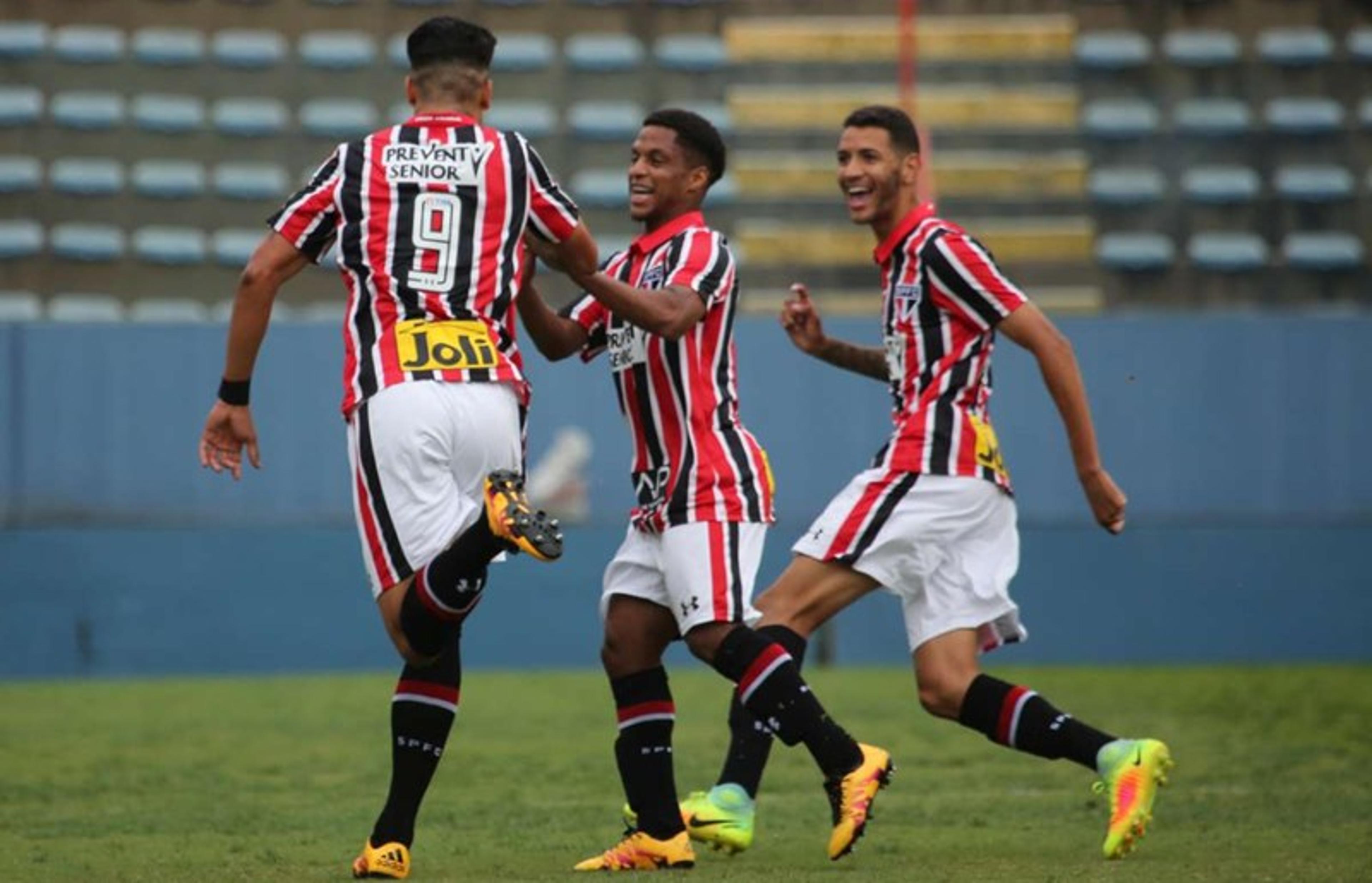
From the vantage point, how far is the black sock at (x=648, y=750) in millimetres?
5887

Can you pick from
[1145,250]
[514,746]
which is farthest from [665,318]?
[1145,250]

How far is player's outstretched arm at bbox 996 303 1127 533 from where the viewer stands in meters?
5.86

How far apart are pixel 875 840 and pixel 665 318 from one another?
1.71m

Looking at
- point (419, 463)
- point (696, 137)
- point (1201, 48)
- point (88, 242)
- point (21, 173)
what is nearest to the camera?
point (419, 463)

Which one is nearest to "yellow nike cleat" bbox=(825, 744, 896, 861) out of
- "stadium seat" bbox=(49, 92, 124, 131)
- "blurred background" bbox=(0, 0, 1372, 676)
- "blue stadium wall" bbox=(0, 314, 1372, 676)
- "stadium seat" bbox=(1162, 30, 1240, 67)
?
"blue stadium wall" bbox=(0, 314, 1372, 676)

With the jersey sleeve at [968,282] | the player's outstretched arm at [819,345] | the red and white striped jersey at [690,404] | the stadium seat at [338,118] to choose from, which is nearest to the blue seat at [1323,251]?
the stadium seat at [338,118]

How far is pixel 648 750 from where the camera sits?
5.95 metres

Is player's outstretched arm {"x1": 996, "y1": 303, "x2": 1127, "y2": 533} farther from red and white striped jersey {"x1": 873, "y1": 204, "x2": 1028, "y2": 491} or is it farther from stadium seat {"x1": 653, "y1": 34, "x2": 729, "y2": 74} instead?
stadium seat {"x1": 653, "y1": 34, "x2": 729, "y2": 74}

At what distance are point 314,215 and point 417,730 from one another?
1271 millimetres

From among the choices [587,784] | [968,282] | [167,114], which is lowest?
[587,784]

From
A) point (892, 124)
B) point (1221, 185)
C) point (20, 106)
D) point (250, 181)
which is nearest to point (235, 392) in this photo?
point (892, 124)

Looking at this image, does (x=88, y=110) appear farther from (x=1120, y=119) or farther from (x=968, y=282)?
(x=968, y=282)

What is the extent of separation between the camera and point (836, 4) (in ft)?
51.9

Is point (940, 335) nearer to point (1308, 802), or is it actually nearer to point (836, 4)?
point (1308, 802)
